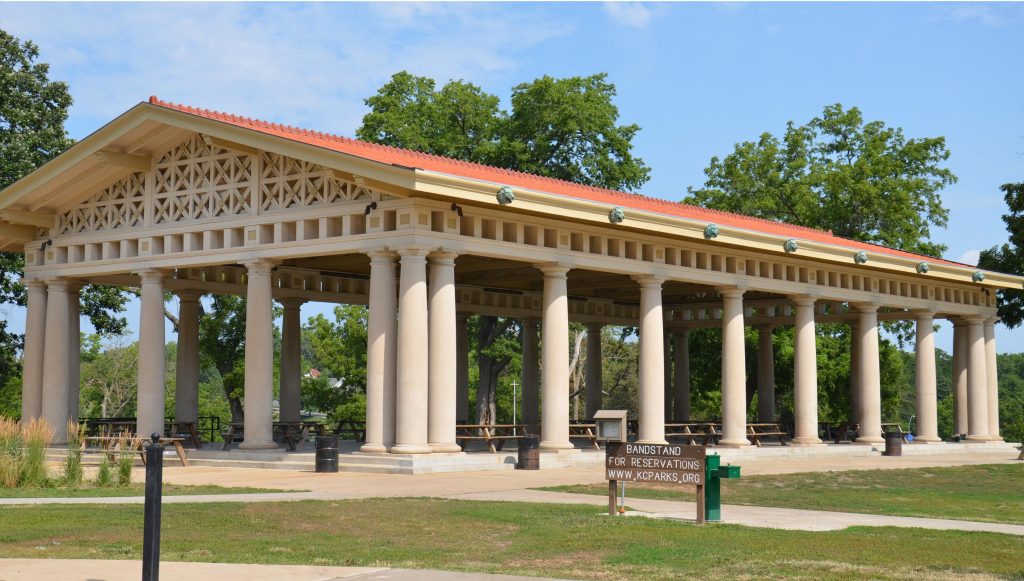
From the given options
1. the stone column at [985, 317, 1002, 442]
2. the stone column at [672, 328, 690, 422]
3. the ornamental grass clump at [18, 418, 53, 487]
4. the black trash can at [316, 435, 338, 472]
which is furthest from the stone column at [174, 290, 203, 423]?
the stone column at [985, 317, 1002, 442]

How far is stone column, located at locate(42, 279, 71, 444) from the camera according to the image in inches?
1302

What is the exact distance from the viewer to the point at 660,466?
52.7 feet

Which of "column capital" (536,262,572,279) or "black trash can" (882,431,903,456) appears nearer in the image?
"column capital" (536,262,572,279)

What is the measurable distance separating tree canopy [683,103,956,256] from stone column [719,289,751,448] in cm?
2343

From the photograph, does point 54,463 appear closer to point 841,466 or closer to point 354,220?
point 354,220

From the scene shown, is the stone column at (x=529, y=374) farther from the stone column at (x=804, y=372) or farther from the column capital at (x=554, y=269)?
the column capital at (x=554, y=269)

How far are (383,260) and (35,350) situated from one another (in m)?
12.8

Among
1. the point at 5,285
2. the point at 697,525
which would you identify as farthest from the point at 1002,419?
the point at 697,525

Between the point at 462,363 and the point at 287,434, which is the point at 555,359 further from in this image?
the point at 462,363

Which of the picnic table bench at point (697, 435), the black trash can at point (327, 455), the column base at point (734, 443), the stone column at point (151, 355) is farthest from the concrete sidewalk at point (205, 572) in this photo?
the column base at point (734, 443)

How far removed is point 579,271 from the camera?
35.7 meters

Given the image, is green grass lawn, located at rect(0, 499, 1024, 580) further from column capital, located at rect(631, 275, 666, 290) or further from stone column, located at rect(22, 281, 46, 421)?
stone column, located at rect(22, 281, 46, 421)

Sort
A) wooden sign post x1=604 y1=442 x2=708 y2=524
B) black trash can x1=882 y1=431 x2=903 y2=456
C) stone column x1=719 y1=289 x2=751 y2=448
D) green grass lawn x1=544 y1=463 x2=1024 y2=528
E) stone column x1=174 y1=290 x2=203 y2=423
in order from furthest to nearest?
1. black trash can x1=882 y1=431 x2=903 y2=456
2. stone column x1=174 y1=290 x2=203 y2=423
3. stone column x1=719 y1=289 x2=751 y2=448
4. green grass lawn x1=544 y1=463 x2=1024 y2=528
5. wooden sign post x1=604 y1=442 x2=708 y2=524

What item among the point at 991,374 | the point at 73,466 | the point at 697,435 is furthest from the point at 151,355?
the point at 991,374
